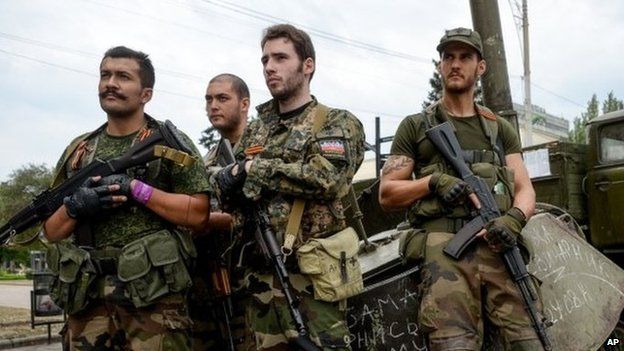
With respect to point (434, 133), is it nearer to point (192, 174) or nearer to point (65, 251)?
point (192, 174)

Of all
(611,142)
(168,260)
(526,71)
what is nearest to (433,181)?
(168,260)

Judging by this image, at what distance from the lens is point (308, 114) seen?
339 centimetres

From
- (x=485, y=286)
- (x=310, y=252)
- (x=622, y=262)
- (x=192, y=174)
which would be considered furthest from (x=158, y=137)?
(x=622, y=262)

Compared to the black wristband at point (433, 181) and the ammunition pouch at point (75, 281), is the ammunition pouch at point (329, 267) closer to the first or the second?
the black wristband at point (433, 181)

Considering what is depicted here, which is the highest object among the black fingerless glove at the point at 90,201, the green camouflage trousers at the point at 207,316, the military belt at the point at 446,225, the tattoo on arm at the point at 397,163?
the tattoo on arm at the point at 397,163

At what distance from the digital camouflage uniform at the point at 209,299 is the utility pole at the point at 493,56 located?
3.19m

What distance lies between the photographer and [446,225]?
11.0ft

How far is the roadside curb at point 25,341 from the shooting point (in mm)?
9241

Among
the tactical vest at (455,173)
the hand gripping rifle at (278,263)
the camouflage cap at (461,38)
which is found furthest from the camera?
the camouflage cap at (461,38)

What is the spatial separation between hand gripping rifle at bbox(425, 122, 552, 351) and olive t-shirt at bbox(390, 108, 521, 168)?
10 centimetres

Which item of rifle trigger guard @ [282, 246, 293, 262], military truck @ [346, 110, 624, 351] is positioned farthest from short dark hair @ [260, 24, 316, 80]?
military truck @ [346, 110, 624, 351]

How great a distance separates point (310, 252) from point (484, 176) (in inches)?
36.0

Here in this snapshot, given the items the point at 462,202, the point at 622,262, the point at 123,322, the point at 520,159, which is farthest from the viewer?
the point at 622,262

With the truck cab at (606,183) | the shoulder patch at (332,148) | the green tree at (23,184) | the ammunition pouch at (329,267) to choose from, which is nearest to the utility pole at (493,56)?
the truck cab at (606,183)
